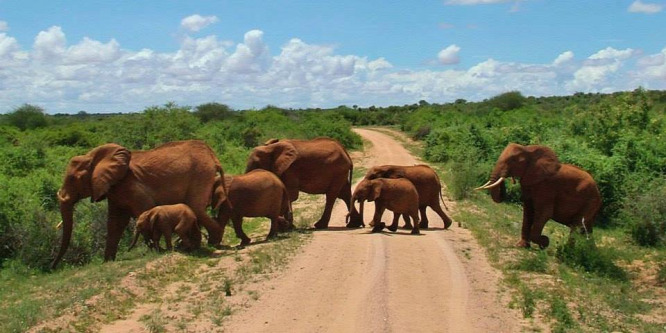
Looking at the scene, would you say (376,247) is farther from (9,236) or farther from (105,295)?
(9,236)

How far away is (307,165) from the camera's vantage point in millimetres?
16266

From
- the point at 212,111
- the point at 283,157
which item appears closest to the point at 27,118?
the point at 212,111

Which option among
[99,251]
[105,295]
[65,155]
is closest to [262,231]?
[99,251]

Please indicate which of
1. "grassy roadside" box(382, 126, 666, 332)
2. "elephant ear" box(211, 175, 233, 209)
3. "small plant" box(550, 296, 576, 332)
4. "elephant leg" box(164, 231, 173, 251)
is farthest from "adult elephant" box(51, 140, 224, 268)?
"small plant" box(550, 296, 576, 332)

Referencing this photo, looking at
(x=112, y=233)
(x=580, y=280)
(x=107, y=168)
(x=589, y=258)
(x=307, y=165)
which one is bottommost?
(x=580, y=280)

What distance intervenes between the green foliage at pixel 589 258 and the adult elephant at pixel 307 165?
17.2 feet

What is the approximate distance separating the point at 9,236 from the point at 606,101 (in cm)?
2053

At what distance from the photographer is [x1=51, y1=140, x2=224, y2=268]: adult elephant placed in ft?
42.2

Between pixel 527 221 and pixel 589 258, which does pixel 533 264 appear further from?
pixel 527 221

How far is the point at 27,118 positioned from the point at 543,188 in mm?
47795

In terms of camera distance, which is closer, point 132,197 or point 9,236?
point 132,197

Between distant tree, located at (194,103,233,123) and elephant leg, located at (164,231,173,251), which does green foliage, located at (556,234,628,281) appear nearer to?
elephant leg, located at (164,231,173,251)

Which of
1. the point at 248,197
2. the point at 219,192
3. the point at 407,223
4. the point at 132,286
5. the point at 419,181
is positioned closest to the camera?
the point at 132,286

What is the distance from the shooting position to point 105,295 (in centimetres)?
957
